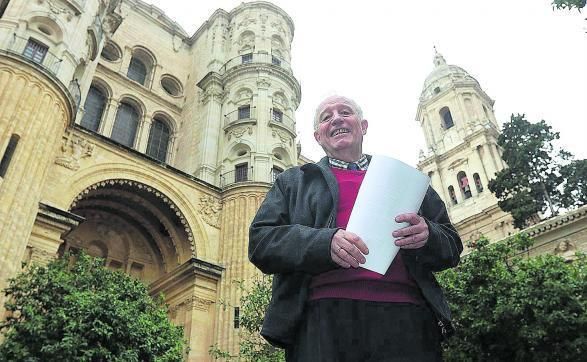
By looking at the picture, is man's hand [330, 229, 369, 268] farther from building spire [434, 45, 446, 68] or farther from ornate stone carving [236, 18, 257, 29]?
building spire [434, 45, 446, 68]

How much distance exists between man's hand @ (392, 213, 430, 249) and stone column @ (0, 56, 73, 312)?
38.1ft

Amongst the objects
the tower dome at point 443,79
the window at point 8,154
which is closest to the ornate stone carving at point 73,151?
the window at point 8,154

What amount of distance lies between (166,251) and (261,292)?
22.8ft

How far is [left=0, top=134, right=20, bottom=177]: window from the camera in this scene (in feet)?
39.2

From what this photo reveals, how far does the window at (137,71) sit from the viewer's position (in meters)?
25.0

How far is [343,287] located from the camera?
214 centimetres

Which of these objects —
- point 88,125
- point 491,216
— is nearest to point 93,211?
point 88,125

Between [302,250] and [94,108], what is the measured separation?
22.4 metres

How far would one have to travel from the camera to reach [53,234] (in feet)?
43.7

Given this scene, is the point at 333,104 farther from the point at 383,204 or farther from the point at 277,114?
the point at 277,114

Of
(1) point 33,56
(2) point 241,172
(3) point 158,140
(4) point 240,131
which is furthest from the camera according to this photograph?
(3) point 158,140

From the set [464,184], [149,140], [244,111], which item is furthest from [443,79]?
[149,140]

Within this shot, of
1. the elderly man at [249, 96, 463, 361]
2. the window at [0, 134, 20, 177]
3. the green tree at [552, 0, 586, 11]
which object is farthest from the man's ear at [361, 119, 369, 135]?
the window at [0, 134, 20, 177]

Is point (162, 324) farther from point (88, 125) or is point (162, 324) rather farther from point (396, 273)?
point (88, 125)
